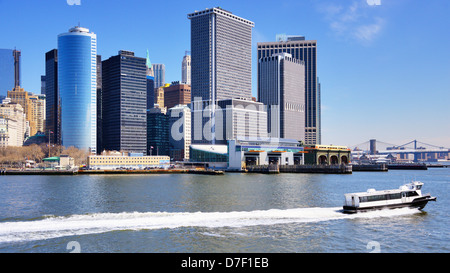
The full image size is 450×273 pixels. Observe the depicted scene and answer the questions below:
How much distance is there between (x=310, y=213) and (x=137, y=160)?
139086 mm

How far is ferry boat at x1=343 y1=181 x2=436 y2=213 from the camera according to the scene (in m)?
40.4

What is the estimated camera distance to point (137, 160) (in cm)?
16975

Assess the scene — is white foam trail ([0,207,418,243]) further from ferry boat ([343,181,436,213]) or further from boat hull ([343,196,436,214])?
ferry boat ([343,181,436,213])

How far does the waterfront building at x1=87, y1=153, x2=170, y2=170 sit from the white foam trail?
12703 cm

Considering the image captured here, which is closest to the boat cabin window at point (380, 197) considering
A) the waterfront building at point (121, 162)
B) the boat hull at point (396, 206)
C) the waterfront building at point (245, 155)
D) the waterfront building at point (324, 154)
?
the boat hull at point (396, 206)

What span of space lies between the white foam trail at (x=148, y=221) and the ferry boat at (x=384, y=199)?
798 mm

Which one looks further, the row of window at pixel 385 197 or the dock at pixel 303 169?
the dock at pixel 303 169

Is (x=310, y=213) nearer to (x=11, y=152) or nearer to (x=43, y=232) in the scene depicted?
(x=43, y=232)

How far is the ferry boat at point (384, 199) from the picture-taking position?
133ft

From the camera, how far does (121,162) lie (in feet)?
538

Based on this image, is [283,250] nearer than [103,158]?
Yes

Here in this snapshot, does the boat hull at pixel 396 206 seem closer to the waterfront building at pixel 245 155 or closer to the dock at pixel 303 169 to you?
the dock at pixel 303 169
